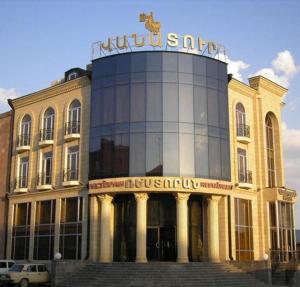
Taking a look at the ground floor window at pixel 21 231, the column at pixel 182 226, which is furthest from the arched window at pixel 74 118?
the column at pixel 182 226

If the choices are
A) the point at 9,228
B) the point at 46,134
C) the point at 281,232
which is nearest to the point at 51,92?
the point at 46,134

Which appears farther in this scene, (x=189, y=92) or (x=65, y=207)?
(x=65, y=207)

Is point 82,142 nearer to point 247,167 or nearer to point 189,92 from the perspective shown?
point 189,92

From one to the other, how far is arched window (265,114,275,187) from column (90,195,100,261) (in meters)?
15.5

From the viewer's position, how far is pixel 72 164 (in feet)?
134

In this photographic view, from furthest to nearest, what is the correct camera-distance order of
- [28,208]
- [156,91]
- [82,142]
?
[28,208], [82,142], [156,91]

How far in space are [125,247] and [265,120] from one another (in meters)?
16.8

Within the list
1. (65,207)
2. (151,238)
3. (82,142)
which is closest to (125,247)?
(151,238)

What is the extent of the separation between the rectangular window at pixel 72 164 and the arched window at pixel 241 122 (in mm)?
13087

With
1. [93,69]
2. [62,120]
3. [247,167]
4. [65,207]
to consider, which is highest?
[93,69]

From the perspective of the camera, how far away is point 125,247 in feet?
124

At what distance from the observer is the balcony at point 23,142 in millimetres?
44438

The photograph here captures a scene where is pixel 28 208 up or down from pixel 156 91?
down

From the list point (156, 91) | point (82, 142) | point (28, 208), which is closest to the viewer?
point (156, 91)
